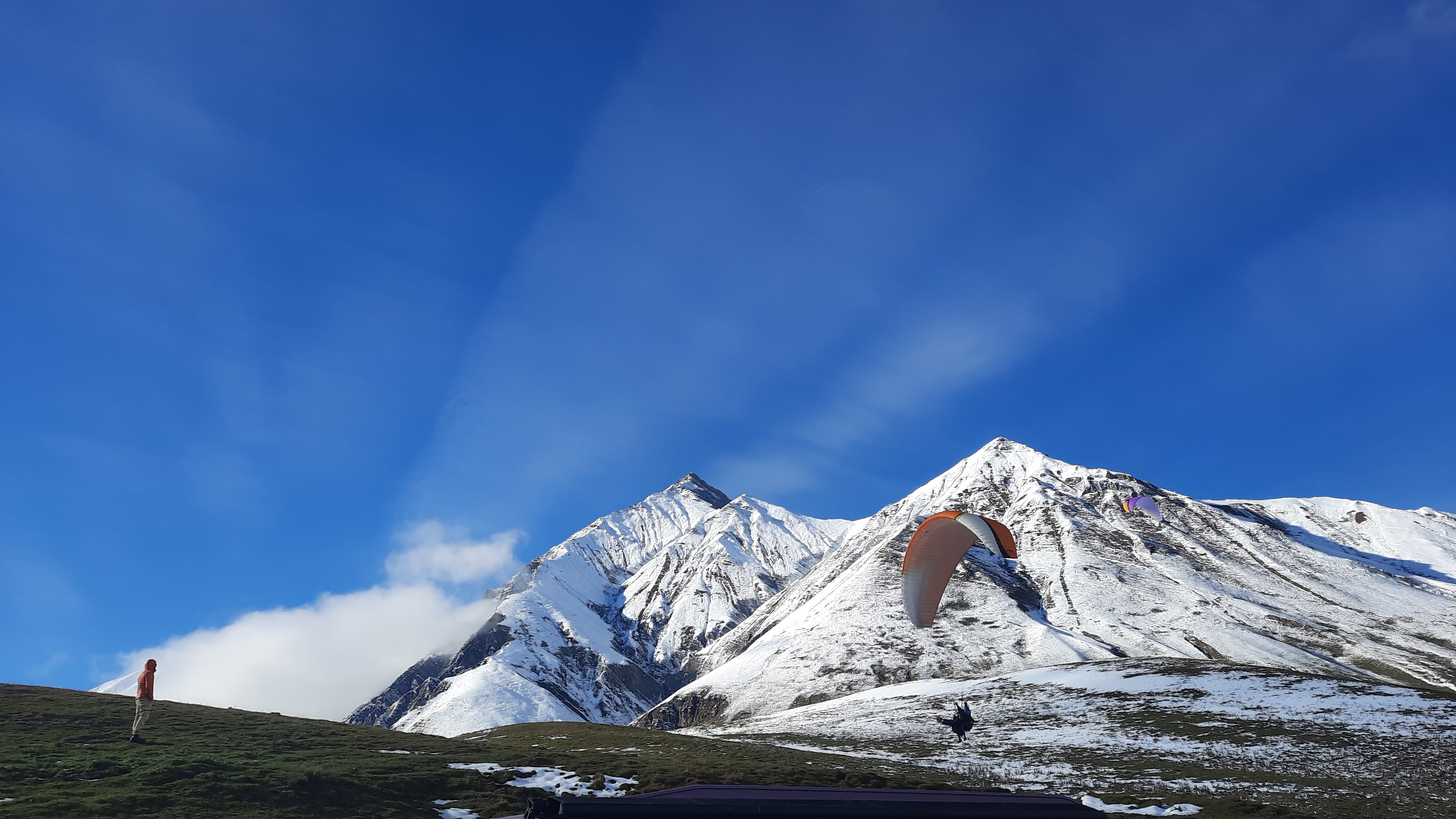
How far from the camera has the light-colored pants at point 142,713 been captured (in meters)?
24.4

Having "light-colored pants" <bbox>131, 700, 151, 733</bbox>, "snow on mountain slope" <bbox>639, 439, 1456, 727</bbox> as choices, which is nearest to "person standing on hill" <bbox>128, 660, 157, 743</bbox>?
"light-colored pants" <bbox>131, 700, 151, 733</bbox>

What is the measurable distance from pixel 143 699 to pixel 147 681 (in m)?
1.25

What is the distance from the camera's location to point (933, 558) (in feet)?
108

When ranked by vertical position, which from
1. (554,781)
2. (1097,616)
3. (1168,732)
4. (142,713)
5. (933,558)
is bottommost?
(1168,732)

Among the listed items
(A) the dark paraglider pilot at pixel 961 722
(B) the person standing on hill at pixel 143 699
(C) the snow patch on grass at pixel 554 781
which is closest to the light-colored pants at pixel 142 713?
(B) the person standing on hill at pixel 143 699

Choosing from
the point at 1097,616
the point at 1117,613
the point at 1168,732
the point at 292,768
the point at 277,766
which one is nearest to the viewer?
the point at 292,768

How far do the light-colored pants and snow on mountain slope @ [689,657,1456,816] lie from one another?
31477 millimetres

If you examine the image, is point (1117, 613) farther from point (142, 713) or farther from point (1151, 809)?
point (142, 713)

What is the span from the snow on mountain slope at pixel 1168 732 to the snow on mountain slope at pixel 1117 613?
2555cm

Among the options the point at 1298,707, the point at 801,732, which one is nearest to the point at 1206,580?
the point at 1298,707

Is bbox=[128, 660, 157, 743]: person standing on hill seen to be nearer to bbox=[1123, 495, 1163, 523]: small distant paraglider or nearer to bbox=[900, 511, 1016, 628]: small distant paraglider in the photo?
bbox=[900, 511, 1016, 628]: small distant paraglider

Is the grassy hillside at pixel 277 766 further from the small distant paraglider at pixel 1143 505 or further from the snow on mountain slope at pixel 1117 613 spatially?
the snow on mountain slope at pixel 1117 613

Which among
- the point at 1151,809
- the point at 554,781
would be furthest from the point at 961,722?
the point at 554,781

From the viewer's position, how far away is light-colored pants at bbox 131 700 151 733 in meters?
24.4
